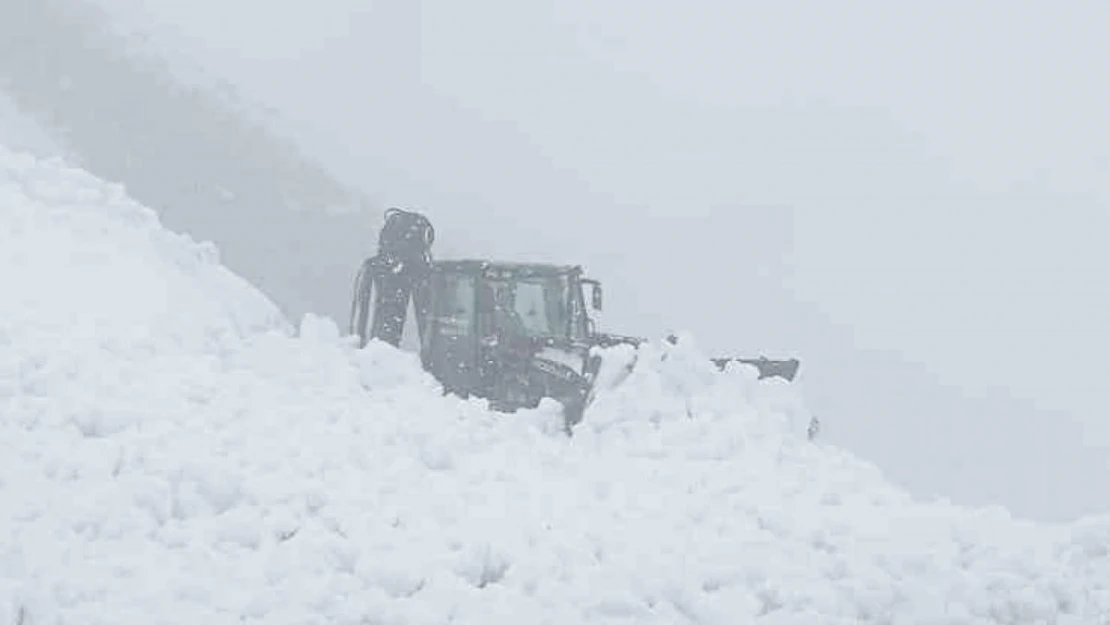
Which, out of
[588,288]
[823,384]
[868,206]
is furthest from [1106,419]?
[588,288]

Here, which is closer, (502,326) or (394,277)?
(502,326)

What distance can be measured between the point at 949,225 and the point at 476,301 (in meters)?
51.0

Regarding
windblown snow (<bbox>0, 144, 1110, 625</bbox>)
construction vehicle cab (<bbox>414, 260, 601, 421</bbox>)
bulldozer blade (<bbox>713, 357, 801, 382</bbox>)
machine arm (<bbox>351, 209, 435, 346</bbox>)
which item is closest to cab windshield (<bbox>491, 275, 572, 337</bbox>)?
construction vehicle cab (<bbox>414, 260, 601, 421</bbox>)

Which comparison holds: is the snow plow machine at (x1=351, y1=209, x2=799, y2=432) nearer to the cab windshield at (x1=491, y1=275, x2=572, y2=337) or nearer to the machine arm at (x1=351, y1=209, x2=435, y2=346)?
the cab windshield at (x1=491, y1=275, x2=572, y2=337)

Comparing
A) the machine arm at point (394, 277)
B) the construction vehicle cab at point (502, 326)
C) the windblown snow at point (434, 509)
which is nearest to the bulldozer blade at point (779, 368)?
the construction vehicle cab at point (502, 326)

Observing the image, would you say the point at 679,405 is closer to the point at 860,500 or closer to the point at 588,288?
the point at 860,500

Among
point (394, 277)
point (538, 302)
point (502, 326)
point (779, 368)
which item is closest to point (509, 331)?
point (502, 326)

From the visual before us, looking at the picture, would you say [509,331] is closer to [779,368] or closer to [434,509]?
[779,368]

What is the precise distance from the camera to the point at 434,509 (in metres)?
7.62

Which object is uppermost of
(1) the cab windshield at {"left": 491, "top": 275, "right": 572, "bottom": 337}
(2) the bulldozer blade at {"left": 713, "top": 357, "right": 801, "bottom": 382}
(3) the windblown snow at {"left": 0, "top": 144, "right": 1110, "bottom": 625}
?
(1) the cab windshield at {"left": 491, "top": 275, "right": 572, "bottom": 337}

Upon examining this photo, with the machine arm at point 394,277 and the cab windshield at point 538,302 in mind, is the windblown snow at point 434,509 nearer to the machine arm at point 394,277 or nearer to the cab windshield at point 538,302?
the cab windshield at point 538,302

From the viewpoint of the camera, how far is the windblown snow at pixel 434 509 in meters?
6.35

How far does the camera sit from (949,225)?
61.0 m

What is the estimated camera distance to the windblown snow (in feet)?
20.8
